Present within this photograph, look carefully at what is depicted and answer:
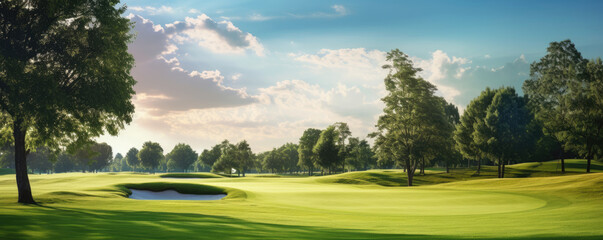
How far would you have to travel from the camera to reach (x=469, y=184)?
46.7 metres

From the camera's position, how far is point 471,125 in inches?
3172

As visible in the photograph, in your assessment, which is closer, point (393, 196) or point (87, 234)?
point (87, 234)

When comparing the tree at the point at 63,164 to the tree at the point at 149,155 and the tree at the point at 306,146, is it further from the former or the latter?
the tree at the point at 306,146

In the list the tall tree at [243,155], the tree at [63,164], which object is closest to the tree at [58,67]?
the tall tree at [243,155]

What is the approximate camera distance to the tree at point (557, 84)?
220ft

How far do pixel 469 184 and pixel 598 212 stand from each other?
2918cm

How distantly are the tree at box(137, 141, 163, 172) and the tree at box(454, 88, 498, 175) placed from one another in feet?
399

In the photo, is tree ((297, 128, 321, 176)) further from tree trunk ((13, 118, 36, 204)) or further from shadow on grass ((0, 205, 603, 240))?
shadow on grass ((0, 205, 603, 240))

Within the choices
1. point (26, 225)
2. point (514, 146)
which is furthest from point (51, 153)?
point (514, 146)

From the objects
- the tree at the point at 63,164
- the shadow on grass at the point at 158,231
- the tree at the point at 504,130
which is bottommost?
the tree at the point at 63,164

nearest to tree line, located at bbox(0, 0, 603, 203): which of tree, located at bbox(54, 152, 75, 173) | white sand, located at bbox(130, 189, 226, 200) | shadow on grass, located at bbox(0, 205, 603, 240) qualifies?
white sand, located at bbox(130, 189, 226, 200)

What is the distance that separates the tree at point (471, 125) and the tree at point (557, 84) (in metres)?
10.6

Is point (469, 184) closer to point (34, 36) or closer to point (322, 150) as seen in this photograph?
point (34, 36)

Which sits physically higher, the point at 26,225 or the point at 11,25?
the point at 11,25
